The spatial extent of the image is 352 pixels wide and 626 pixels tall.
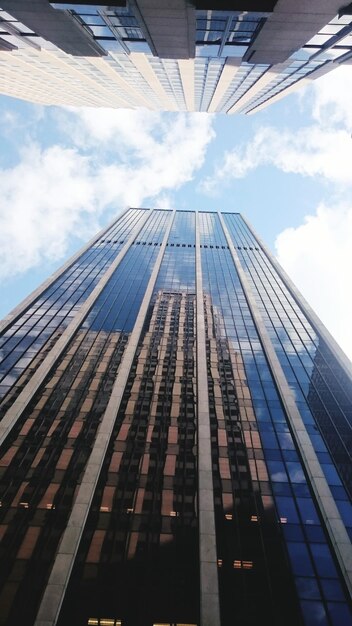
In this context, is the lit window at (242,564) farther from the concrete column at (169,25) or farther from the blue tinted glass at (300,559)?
the concrete column at (169,25)

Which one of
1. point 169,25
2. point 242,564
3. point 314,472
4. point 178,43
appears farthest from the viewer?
point 314,472

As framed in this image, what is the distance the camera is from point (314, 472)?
30344mm

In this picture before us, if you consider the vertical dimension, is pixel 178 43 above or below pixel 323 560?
above

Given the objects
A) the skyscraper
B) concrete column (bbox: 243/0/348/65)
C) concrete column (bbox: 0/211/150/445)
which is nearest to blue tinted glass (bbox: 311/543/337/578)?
the skyscraper

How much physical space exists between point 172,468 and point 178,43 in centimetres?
3195

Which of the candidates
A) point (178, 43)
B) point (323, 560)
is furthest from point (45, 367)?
point (178, 43)

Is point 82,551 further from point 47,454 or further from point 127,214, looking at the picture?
point 127,214

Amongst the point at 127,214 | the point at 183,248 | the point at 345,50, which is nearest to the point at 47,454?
the point at 345,50

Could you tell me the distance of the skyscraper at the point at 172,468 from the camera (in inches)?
849

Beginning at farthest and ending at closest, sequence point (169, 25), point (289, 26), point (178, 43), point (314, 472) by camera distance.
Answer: point (314, 472), point (178, 43), point (289, 26), point (169, 25)

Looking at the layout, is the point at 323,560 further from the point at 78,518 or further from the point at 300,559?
the point at 78,518

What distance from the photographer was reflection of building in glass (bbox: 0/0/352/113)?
1800 cm

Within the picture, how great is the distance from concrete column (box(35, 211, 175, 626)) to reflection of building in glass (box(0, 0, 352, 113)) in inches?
1233

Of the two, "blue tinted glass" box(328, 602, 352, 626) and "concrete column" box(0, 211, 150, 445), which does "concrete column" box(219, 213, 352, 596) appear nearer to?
"blue tinted glass" box(328, 602, 352, 626)
